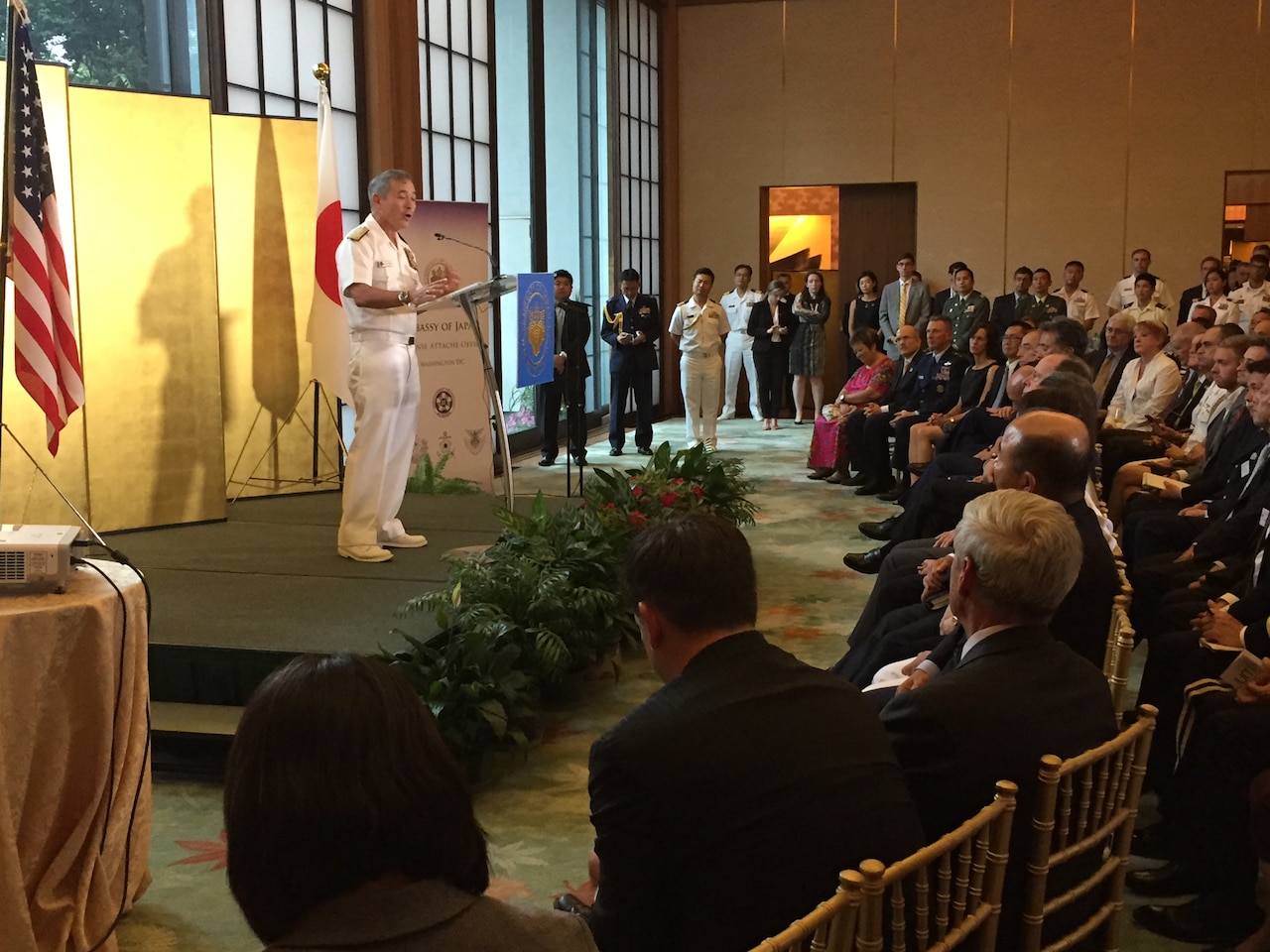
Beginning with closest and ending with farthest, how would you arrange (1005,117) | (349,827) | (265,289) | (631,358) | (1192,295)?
1. (349,827)
2. (265,289)
3. (631,358)
4. (1192,295)
5. (1005,117)

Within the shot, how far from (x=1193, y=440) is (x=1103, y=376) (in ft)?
5.46

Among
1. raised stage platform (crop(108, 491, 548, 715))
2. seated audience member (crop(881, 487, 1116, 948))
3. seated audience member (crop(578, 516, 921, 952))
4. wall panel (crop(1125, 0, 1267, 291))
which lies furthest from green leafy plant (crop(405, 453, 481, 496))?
wall panel (crop(1125, 0, 1267, 291))

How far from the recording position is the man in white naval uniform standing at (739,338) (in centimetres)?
1265

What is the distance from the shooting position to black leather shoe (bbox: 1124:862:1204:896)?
2.75m

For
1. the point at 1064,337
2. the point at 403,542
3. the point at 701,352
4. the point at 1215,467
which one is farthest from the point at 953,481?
the point at 701,352

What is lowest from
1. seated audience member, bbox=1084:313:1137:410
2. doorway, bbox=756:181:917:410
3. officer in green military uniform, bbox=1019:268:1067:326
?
seated audience member, bbox=1084:313:1137:410

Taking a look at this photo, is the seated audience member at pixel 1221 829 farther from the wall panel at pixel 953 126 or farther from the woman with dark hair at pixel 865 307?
the wall panel at pixel 953 126

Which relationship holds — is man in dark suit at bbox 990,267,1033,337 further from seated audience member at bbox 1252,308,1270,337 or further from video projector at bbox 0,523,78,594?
video projector at bbox 0,523,78,594

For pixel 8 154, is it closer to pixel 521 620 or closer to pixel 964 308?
pixel 521 620

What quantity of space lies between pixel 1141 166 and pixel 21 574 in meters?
12.2

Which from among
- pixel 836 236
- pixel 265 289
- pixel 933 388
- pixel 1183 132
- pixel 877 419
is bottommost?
pixel 877 419

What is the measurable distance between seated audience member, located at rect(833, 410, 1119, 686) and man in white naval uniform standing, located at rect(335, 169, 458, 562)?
85.0 inches

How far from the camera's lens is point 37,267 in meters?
3.56

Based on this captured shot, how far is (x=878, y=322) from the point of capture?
1259 centimetres
